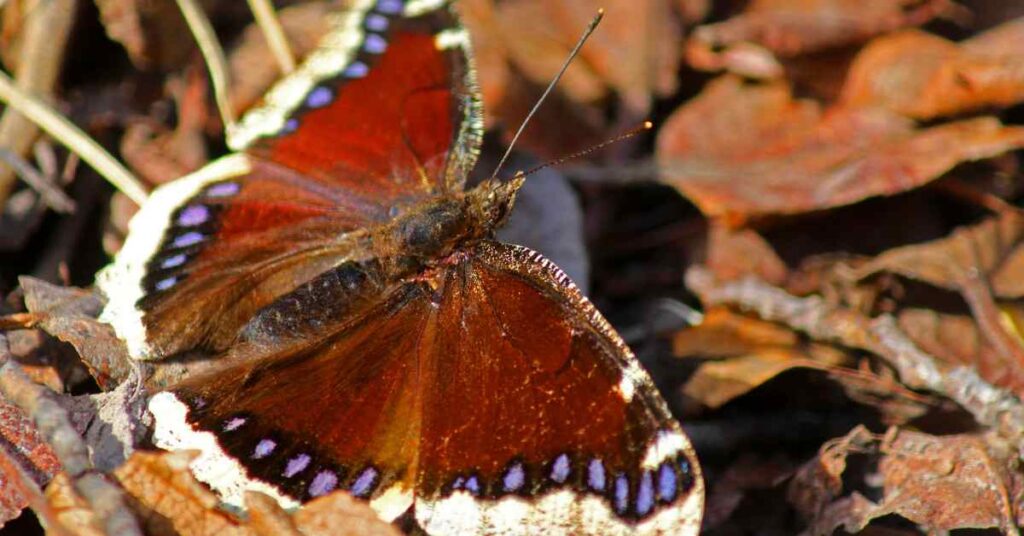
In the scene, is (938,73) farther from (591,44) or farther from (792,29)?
→ (591,44)

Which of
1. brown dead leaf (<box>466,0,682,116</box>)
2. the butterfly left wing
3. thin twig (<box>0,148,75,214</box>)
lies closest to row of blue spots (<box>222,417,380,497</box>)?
the butterfly left wing

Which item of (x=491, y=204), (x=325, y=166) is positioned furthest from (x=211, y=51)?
(x=491, y=204)

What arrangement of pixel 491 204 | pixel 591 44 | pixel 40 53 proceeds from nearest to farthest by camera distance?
pixel 491 204 < pixel 40 53 < pixel 591 44

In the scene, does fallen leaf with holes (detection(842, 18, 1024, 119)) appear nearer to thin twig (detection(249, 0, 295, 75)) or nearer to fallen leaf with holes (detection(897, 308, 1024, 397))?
fallen leaf with holes (detection(897, 308, 1024, 397))

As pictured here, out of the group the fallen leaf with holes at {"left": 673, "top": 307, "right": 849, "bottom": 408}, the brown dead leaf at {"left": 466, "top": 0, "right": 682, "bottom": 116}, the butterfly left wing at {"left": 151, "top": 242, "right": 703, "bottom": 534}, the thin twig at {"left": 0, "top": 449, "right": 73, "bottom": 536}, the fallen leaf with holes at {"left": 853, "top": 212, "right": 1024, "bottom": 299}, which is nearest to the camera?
the thin twig at {"left": 0, "top": 449, "right": 73, "bottom": 536}

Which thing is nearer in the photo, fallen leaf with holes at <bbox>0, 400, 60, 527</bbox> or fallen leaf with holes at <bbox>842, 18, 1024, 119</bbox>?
fallen leaf with holes at <bbox>0, 400, 60, 527</bbox>

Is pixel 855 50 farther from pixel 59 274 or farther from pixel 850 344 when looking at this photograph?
pixel 59 274
